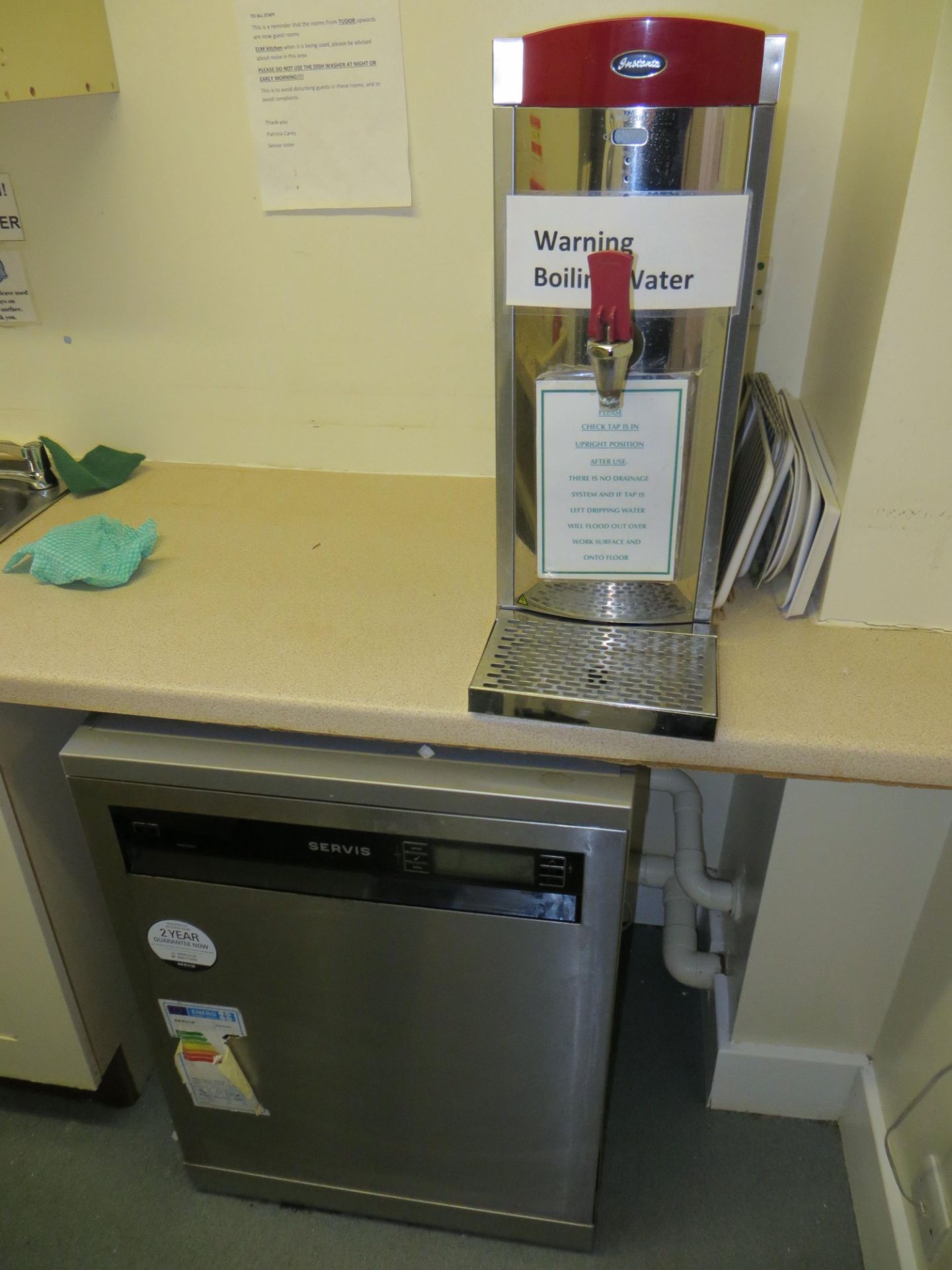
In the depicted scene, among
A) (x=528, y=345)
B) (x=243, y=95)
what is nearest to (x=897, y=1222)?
(x=528, y=345)

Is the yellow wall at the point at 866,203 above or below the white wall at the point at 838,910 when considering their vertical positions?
above

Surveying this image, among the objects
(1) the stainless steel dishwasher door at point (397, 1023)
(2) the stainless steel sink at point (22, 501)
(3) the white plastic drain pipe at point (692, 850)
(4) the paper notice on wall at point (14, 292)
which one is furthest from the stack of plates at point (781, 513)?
(4) the paper notice on wall at point (14, 292)

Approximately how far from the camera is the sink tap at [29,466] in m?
1.27

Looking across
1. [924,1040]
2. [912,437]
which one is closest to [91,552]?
[912,437]

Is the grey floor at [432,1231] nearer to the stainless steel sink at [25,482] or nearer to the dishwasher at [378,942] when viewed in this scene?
the dishwasher at [378,942]

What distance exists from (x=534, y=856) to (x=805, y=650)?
337mm

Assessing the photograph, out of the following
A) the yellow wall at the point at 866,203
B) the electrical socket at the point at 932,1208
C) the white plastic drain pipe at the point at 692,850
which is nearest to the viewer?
the yellow wall at the point at 866,203

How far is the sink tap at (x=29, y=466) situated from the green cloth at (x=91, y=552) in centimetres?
24

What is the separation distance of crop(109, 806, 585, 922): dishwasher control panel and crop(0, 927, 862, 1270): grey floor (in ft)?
2.18

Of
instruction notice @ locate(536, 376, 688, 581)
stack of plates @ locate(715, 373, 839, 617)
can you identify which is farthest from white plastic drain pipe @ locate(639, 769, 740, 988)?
instruction notice @ locate(536, 376, 688, 581)

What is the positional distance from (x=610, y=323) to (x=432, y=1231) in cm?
123

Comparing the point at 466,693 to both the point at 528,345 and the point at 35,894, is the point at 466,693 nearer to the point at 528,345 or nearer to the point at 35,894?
the point at 528,345

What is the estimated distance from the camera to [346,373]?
126cm

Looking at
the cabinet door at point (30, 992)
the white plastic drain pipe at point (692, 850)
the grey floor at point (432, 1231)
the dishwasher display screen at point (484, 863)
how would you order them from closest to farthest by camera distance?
the dishwasher display screen at point (484, 863)
the cabinet door at point (30, 992)
the grey floor at point (432, 1231)
the white plastic drain pipe at point (692, 850)
